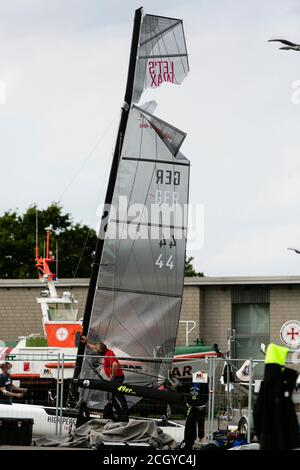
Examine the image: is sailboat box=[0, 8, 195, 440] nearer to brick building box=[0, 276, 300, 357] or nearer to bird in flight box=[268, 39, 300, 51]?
bird in flight box=[268, 39, 300, 51]

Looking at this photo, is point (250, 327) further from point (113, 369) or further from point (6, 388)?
point (6, 388)

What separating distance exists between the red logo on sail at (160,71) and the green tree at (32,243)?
4477 centimetres

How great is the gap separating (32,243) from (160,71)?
151 ft

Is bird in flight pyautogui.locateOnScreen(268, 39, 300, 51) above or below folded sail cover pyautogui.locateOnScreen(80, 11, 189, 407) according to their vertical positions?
Result: above

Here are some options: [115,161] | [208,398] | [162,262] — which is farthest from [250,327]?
[208,398]

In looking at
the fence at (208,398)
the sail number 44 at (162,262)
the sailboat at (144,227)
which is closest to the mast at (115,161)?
the sailboat at (144,227)

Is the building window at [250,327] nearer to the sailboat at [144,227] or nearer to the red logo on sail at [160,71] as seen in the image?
the sailboat at [144,227]

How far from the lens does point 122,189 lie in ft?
83.4

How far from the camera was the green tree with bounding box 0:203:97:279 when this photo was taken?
71.4 m

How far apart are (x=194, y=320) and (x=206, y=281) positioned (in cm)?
146

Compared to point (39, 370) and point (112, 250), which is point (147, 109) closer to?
point (112, 250)

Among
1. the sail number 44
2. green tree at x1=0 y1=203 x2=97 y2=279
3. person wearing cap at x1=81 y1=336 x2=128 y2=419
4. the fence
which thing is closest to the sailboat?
the sail number 44

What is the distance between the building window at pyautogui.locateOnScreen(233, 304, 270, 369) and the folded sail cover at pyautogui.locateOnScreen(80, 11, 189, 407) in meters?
14.9
